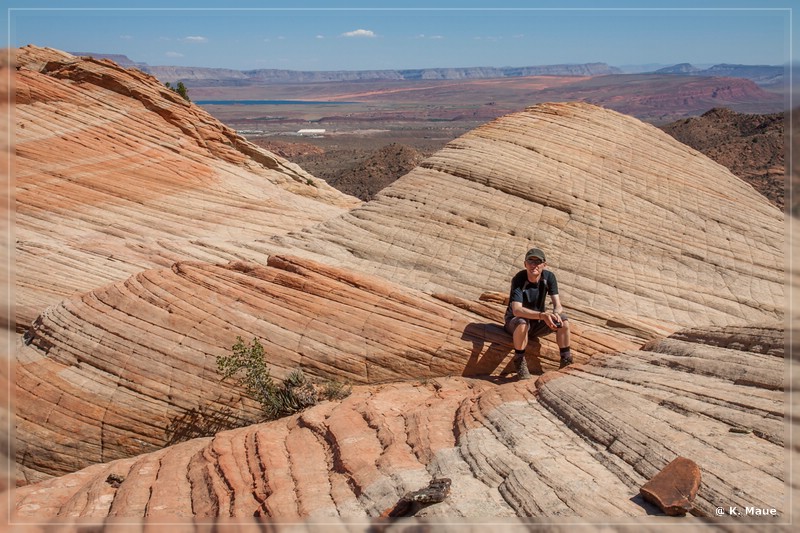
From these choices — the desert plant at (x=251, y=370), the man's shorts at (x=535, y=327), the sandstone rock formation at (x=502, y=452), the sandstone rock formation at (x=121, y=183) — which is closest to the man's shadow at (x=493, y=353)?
the man's shorts at (x=535, y=327)

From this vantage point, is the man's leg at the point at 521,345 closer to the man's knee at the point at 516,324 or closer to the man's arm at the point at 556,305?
the man's knee at the point at 516,324

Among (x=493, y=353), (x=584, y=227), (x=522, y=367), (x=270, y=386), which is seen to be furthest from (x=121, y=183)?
(x=522, y=367)

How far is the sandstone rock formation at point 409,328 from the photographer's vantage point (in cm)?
659

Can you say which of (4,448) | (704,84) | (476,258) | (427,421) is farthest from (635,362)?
(704,84)

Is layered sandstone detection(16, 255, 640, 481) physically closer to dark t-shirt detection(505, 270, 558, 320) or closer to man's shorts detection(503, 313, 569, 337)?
man's shorts detection(503, 313, 569, 337)

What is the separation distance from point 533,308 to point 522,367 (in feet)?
2.83

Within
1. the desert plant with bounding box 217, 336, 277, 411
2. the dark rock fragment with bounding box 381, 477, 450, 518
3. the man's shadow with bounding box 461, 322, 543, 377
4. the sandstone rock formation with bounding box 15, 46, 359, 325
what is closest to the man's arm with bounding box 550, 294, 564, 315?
the man's shadow with bounding box 461, 322, 543, 377

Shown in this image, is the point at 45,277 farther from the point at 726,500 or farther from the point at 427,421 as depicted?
the point at 726,500

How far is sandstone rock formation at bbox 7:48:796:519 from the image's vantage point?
6.59 meters

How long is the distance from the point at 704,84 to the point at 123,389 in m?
181

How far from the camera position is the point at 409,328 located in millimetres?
10711

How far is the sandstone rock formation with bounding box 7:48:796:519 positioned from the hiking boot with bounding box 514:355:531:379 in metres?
0.36

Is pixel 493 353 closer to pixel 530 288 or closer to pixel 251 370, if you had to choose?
pixel 530 288

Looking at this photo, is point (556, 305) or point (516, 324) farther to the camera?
point (516, 324)
